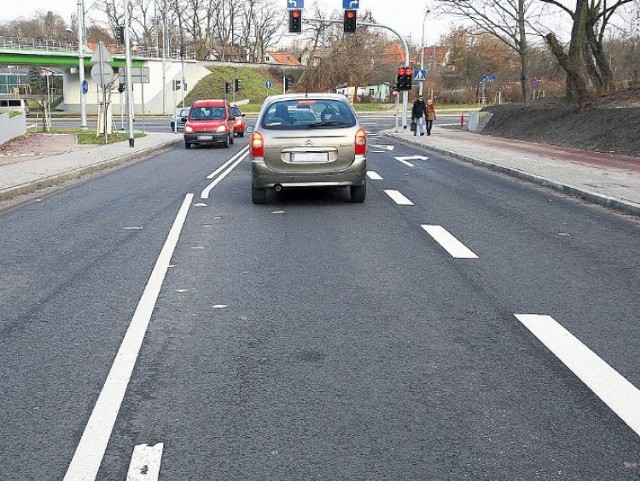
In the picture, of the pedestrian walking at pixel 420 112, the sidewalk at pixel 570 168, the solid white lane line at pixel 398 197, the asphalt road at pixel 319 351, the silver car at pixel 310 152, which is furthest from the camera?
the pedestrian walking at pixel 420 112

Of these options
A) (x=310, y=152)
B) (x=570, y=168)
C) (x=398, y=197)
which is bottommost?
(x=398, y=197)

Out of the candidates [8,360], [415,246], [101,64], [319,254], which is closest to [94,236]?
[319,254]

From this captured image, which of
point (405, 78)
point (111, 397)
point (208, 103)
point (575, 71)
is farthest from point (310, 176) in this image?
point (405, 78)

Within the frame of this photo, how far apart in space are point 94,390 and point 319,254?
12.7 feet

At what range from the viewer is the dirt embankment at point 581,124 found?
24.0 m

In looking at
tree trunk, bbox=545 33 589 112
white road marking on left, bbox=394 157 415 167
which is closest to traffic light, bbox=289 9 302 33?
tree trunk, bbox=545 33 589 112

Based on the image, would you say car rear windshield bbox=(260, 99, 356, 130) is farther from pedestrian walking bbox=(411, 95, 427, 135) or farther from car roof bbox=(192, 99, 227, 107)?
pedestrian walking bbox=(411, 95, 427, 135)

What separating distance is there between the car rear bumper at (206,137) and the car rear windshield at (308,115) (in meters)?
17.1

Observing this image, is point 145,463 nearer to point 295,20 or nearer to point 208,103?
point 208,103

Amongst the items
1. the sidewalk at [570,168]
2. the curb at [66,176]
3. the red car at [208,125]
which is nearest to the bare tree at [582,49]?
the sidewalk at [570,168]

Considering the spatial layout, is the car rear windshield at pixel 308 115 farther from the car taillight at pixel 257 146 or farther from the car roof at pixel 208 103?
the car roof at pixel 208 103

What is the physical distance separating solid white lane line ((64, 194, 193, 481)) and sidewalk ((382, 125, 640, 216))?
786cm

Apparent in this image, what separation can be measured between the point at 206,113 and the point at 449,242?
22.5 meters

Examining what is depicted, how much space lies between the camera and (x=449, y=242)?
825 centimetres
